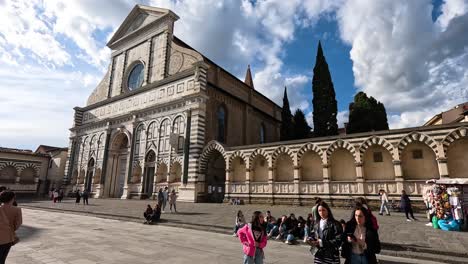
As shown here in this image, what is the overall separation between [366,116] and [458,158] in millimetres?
15631

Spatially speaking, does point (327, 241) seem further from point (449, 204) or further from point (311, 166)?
point (311, 166)

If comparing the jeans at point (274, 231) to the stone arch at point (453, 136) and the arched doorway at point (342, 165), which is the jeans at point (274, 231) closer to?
the arched doorway at point (342, 165)

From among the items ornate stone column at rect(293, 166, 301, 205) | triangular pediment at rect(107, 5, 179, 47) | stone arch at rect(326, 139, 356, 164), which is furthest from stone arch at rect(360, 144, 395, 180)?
triangular pediment at rect(107, 5, 179, 47)

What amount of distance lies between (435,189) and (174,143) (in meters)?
19.6

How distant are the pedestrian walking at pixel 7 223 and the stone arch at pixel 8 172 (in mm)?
40926

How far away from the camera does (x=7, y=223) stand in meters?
4.26

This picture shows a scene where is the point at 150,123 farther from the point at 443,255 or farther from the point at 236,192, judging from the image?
the point at 443,255

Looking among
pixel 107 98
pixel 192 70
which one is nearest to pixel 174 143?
pixel 192 70

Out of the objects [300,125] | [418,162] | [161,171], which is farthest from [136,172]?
[418,162]

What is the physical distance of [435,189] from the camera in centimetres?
1111

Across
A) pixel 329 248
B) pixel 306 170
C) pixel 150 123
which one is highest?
pixel 150 123

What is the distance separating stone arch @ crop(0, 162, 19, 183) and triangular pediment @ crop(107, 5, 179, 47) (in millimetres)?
21390

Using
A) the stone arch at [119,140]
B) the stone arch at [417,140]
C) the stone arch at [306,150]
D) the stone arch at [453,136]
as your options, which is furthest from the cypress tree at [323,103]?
the stone arch at [119,140]

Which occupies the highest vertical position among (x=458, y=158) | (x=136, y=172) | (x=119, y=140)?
(x=119, y=140)
